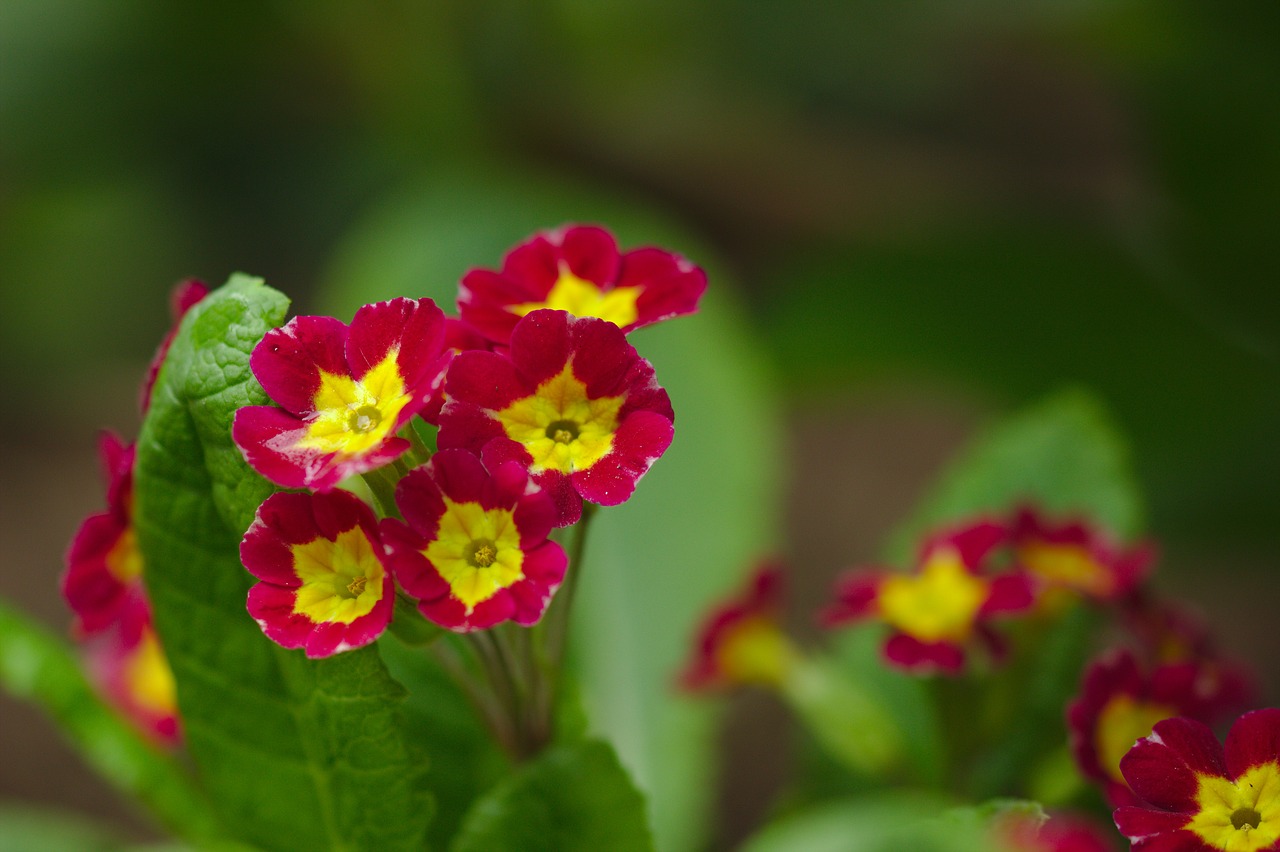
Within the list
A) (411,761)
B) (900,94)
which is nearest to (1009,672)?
(411,761)

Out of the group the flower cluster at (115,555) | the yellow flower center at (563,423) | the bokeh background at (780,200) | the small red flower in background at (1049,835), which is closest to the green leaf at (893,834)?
the small red flower in background at (1049,835)

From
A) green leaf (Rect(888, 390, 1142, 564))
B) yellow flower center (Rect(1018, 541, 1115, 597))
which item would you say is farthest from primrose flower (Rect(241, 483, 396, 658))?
green leaf (Rect(888, 390, 1142, 564))

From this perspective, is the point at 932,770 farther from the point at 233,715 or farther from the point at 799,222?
the point at 799,222

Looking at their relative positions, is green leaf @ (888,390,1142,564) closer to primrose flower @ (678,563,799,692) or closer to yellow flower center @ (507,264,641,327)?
primrose flower @ (678,563,799,692)

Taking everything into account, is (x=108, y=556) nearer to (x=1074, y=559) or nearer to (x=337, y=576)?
(x=337, y=576)

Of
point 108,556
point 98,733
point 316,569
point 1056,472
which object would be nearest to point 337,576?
point 316,569

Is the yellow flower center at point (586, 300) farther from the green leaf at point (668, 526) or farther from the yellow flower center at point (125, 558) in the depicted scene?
the green leaf at point (668, 526)
